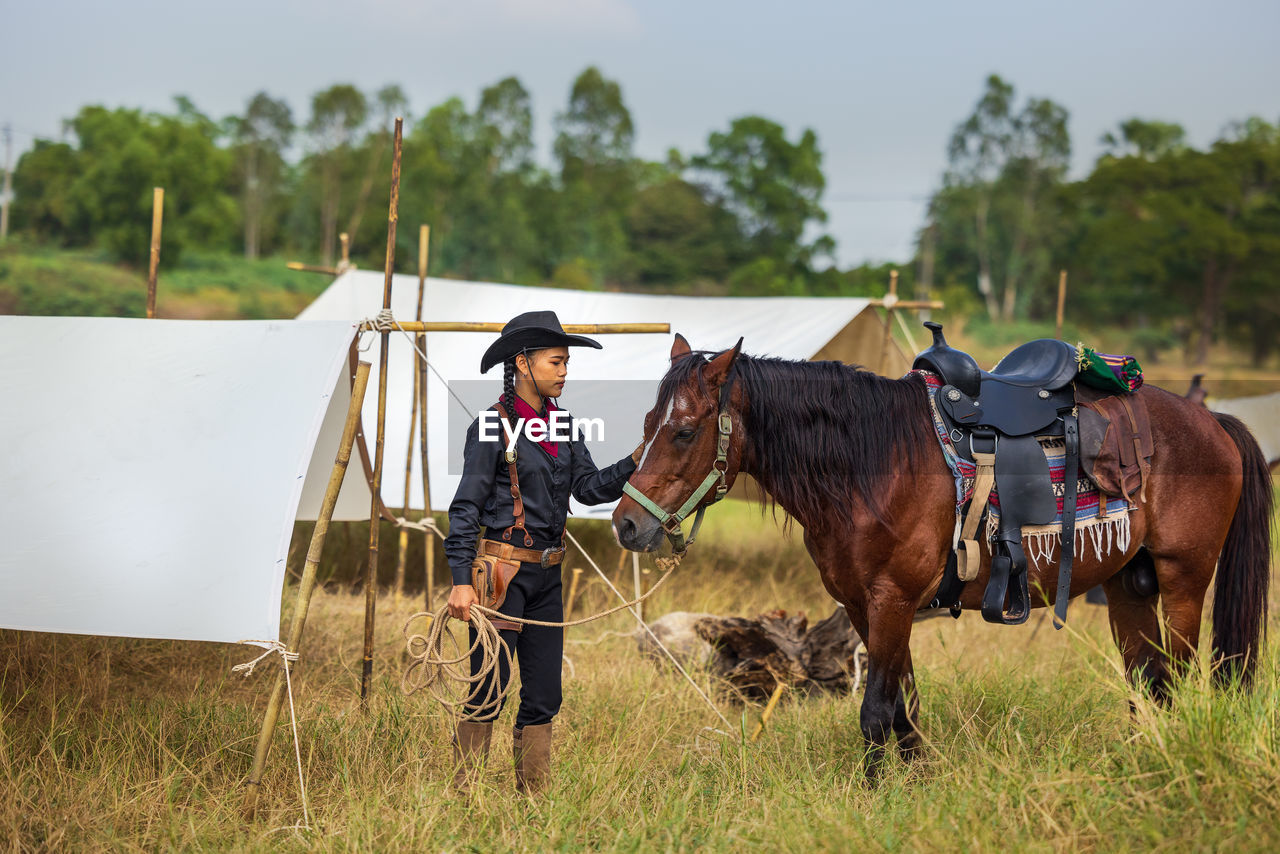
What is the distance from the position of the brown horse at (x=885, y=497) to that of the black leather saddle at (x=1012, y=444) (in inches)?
3.0

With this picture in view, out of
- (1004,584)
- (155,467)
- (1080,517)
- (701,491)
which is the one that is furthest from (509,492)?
(1080,517)

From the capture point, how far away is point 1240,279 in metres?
28.9

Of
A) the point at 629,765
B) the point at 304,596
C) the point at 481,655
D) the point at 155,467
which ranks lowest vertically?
the point at 629,765

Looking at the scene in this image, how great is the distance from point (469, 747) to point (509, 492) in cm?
82

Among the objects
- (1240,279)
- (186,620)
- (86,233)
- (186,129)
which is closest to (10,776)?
(186,620)

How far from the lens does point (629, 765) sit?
3238 millimetres

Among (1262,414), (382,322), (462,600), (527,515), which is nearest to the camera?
(462,600)

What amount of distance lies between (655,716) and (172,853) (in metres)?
1.83

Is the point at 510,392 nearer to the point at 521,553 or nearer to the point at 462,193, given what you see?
the point at 521,553

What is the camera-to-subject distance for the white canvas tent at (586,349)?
529 centimetres

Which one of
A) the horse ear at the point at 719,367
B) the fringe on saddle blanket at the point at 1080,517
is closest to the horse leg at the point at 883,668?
the fringe on saddle blanket at the point at 1080,517

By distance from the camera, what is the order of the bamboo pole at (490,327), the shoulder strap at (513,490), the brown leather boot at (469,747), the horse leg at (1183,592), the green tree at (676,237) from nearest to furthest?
the shoulder strap at (513,490) < the brown leather boot at (469,747) < the horse leg at (1183,592) < the bamboo pole at (490,327) < the green tree at (676,237)

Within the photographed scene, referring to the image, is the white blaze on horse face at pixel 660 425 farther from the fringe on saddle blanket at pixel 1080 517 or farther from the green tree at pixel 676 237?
the green tree at pixel 676 237

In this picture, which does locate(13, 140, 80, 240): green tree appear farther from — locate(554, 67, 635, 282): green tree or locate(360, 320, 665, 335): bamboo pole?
locate(360, 320, 665, 335): bamboo pole
